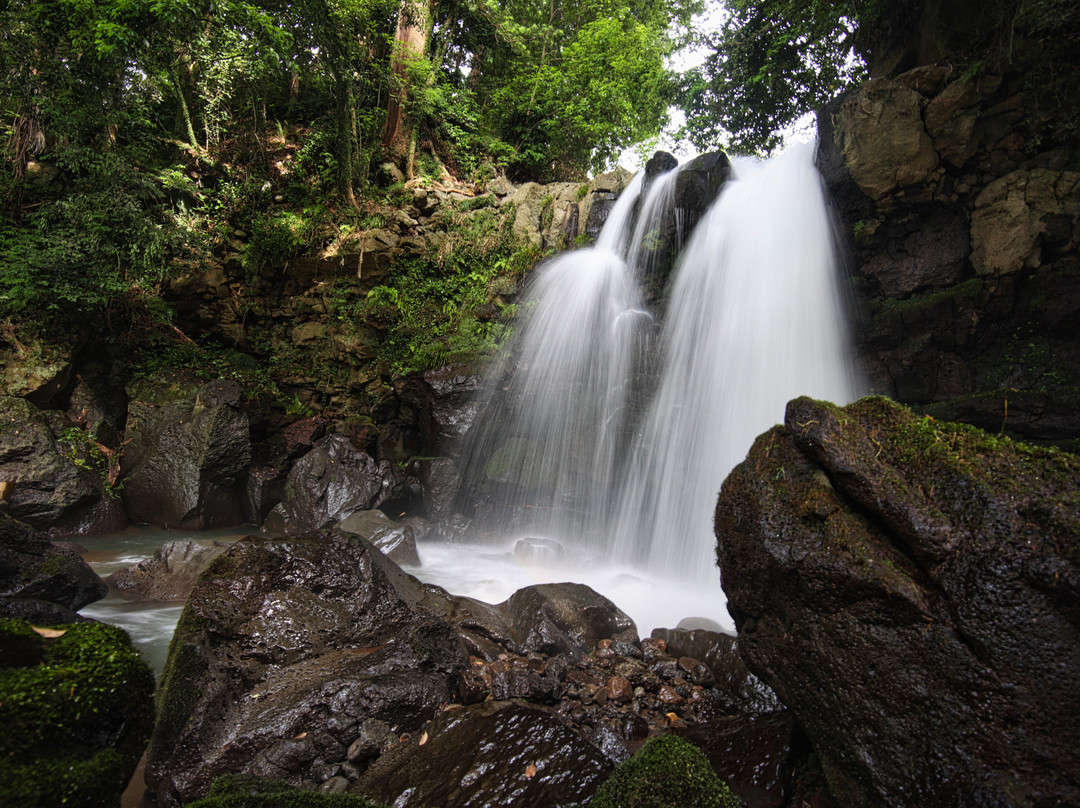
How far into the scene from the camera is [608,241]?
12.6m

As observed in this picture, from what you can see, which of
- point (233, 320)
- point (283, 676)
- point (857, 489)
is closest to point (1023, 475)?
point (857, 489)

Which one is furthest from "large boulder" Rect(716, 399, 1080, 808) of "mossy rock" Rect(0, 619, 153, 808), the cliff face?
the cliff face

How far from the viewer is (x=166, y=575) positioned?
6.07 meters

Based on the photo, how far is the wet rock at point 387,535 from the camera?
24.9 feet

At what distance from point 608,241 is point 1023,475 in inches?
444

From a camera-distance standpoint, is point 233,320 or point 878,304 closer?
point 878,304

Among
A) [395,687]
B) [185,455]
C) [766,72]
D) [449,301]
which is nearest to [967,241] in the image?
[766,72]

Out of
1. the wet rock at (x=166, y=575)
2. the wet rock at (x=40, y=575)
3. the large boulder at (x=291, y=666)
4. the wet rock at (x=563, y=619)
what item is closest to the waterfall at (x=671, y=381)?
the wet rock at (x=563, y=619)

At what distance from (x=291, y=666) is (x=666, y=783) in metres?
3.04

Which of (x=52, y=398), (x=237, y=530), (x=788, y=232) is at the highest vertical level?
(x=788, y=232)

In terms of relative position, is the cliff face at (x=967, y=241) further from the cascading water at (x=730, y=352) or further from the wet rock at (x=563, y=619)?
the wet rock at (x=563, y=619)

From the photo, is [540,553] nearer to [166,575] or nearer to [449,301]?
[166,575]

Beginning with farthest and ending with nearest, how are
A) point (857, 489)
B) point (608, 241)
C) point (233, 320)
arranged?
point (608, 241) → point (233, 320) → point (857, 489)

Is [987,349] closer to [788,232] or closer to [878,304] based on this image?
[878,304]
